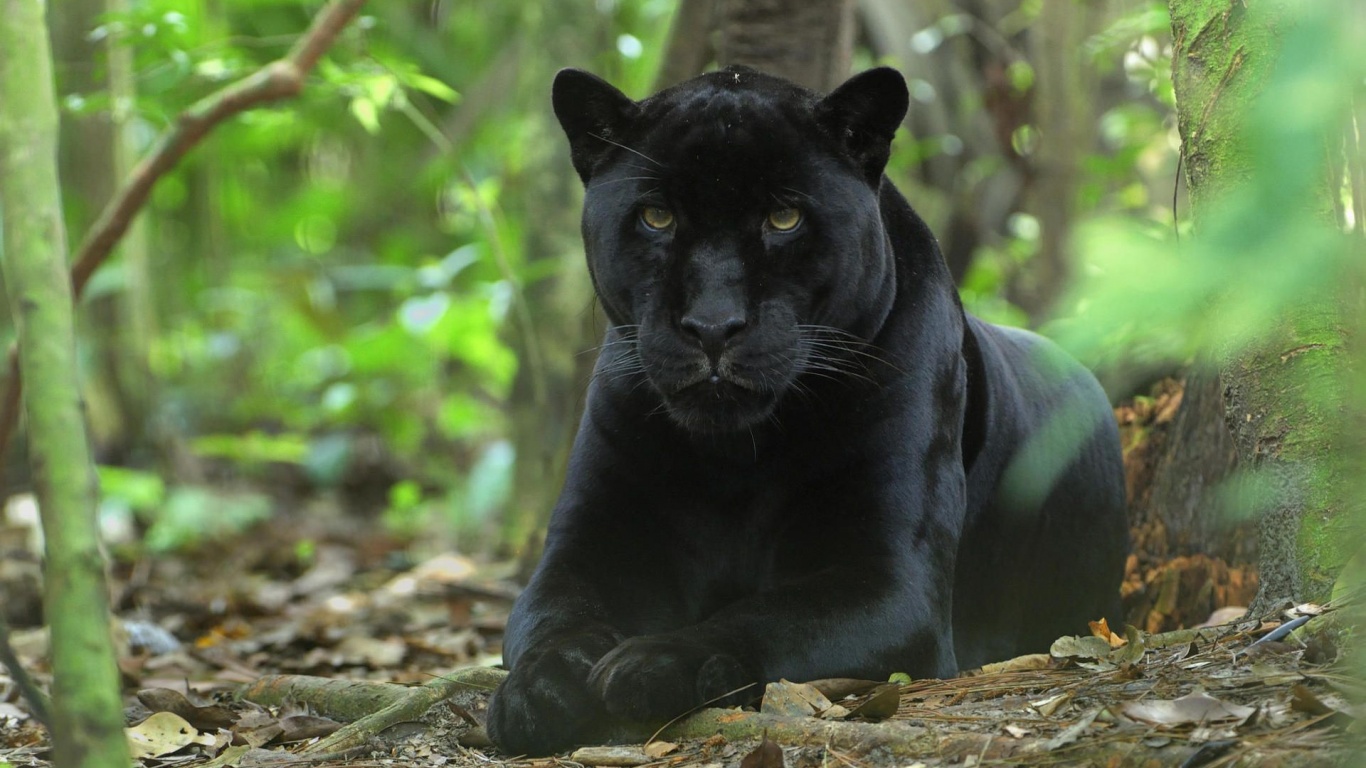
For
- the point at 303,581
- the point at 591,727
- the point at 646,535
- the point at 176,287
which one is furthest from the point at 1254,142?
the point at 176,287

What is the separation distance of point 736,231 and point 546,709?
103 cm

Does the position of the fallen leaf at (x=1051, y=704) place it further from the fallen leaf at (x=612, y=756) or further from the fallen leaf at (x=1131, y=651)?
the fallen leaf at (x=612, y=756)

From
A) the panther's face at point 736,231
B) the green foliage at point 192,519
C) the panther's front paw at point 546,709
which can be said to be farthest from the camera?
the green foliage at point 192,519

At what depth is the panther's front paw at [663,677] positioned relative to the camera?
7.27 ft

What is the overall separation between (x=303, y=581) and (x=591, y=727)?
3894 millimetres

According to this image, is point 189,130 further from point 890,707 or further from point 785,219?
point 890,707

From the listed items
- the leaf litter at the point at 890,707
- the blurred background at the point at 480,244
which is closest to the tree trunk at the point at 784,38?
the blurred background at the point at 480,244

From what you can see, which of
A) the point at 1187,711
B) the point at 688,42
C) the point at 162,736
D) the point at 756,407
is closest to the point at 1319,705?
the point at 1187,711

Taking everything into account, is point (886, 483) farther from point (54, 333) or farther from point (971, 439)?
point (54, 333)

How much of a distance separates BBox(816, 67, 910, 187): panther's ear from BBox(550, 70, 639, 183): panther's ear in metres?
0.44

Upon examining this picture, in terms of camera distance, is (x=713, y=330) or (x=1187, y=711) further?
(x=713, y=330)

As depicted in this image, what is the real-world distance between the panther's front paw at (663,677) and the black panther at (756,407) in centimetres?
2

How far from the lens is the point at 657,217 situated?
2748 millimetres

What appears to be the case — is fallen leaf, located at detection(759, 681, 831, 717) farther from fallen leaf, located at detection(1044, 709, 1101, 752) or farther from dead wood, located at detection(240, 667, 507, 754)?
dead wood, located at detection(240, 667, 507, 754)
